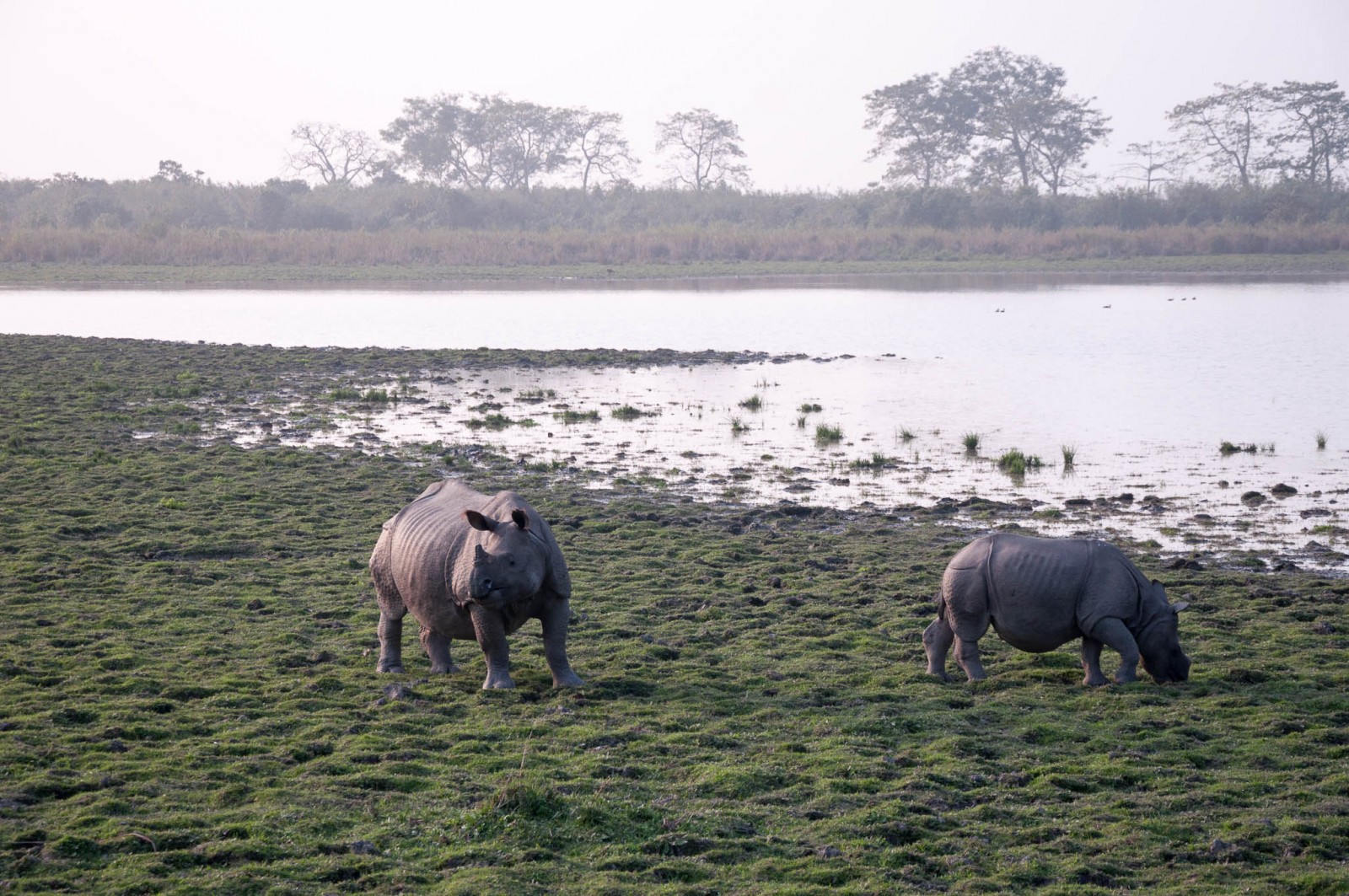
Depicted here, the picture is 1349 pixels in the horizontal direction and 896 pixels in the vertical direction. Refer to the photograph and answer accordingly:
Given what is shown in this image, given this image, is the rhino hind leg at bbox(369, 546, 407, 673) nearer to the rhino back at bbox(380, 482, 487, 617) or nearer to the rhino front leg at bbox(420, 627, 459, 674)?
the rhino back at bbox(380, 482, 487, 617)

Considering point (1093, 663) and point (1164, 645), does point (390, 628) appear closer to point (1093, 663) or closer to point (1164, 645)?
point (1093, 663)

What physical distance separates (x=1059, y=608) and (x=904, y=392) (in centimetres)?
1870

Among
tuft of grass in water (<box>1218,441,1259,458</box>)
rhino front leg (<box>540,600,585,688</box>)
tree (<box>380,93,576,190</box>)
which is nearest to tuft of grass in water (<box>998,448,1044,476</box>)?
tuft of grass in water (<box>1218,441,1259,458</box>)

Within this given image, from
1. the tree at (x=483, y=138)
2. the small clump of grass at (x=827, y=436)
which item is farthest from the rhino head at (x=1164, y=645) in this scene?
the tree at (x=483, y=138)

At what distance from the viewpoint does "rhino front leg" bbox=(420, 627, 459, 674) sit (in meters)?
9.44

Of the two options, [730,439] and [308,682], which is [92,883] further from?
[730,439]

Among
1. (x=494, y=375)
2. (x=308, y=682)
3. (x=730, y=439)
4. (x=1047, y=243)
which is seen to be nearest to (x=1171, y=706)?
(x=308, y=682)

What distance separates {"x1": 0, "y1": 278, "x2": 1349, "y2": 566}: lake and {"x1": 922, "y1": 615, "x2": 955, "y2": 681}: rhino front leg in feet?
18.9

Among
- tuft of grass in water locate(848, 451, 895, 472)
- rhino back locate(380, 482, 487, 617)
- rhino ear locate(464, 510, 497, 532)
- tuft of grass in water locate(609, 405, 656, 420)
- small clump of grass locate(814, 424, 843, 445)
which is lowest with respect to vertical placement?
tuft of grass in water locate(848, 451, 895, 472)

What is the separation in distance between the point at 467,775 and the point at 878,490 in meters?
10.7

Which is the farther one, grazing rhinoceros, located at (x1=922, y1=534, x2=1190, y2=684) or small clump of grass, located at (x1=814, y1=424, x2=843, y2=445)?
small clump of grass, located at (x1=814, y1=424, x2=843, y2=445)

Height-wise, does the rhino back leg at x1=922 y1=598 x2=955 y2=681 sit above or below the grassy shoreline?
below

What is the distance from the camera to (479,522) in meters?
8.79

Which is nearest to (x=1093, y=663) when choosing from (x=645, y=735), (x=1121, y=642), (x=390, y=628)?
(x=1121, y=642)
